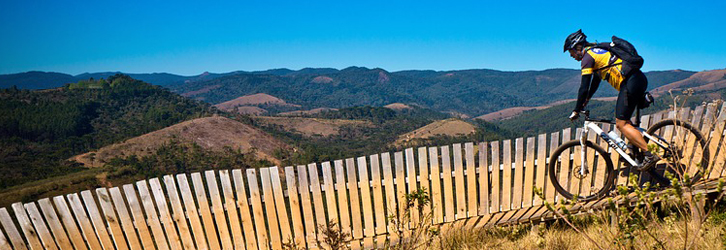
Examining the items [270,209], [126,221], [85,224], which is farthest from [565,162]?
[85,224]

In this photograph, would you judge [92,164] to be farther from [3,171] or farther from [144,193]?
[144,193]

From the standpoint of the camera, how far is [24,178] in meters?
41.9

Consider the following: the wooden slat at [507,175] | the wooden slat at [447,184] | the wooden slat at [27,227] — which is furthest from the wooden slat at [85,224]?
the wooden slat at [507,175]

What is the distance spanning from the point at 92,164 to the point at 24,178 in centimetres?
797

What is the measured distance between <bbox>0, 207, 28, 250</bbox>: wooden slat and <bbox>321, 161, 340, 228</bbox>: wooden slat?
125 inches

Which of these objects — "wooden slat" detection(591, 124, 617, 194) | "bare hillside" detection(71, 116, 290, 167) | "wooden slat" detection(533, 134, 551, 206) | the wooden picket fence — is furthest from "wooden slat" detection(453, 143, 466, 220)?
"bare hillside" detection(71, 116, 290, 167)

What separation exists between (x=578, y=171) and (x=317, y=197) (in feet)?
9.26

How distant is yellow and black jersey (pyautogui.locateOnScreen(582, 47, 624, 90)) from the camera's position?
4.00 m

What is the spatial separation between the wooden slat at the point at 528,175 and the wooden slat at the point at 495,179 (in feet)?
0.94

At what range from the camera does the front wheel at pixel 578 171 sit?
4512 mm

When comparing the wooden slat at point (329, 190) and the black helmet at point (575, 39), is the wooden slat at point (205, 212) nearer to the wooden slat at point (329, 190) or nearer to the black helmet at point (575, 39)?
the wooden slat at point (329, 190)

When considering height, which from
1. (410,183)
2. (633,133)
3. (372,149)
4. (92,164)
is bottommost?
(372,149)

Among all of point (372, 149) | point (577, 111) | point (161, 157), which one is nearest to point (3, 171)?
point (161, 157)

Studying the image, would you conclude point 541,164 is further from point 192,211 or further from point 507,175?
point 192,211
